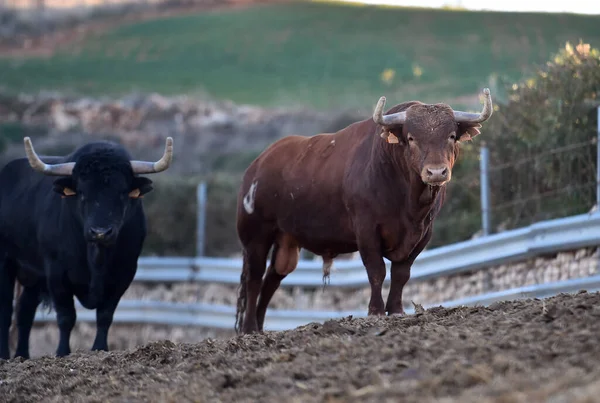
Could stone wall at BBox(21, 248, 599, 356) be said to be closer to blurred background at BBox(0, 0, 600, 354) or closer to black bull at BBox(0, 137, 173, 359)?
blurred background at BBox(0, 0, 600, 354)

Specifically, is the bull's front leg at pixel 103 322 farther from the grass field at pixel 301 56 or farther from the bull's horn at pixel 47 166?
the grass field at pixel 301 56

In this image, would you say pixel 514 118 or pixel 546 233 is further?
pixel 514 118

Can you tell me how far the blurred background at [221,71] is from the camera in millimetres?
27567

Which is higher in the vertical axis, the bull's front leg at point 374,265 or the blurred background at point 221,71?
the blurred background at point 221,71

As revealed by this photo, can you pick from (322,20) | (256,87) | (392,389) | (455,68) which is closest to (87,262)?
(392,389)

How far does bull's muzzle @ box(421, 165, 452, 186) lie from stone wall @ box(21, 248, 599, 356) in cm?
245

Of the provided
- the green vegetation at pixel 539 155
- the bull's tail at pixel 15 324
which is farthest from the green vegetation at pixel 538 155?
the bull's tail at pixel 15 324

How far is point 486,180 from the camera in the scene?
1243 centimetres

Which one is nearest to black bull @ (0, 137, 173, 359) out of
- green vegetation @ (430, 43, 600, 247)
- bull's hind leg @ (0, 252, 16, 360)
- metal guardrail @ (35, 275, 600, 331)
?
bull's hind leg @ (0, 252, 16, 360)

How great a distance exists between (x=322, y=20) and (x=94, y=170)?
3616cm

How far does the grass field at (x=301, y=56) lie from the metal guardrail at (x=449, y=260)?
15.9 meters

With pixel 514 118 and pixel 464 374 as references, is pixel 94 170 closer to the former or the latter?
pixel 514 118

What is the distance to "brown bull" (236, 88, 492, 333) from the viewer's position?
9289 millimetres

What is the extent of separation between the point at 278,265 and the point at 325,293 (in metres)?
3.62
